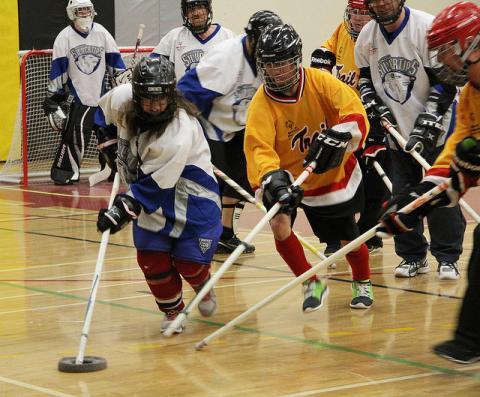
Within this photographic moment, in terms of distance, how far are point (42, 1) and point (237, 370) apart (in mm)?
9445

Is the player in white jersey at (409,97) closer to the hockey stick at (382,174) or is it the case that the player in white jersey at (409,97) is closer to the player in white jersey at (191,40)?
the hockey stick at (382,174)

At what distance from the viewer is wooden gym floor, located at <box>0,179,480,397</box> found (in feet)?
13.7

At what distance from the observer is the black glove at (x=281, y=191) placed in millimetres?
5004

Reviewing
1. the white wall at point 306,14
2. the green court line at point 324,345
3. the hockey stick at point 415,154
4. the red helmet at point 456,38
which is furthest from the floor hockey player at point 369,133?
the white wall at point 306,14

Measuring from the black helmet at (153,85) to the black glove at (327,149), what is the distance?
26.6 inches

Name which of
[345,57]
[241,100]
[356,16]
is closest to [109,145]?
[241,100]

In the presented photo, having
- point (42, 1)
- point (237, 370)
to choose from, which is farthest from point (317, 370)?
point (42, 1)

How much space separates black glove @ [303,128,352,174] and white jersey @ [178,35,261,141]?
172cm

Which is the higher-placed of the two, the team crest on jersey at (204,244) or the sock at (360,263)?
the team crest on jersey at (204,244)

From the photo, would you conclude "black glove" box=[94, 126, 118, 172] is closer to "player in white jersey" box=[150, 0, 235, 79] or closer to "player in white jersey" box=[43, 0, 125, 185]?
"player in white jersey" box=[150, 0, 235, 79]

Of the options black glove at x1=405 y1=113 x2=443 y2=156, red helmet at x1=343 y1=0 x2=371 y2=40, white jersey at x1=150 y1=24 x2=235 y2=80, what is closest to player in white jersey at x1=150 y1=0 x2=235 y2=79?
white jersey at x1=150 y1=24 x2=235 y2=80

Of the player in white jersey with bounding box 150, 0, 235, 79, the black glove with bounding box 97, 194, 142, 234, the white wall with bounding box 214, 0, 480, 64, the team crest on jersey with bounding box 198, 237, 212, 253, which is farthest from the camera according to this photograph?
the white wall with bounding box 214, 0, 480, 64

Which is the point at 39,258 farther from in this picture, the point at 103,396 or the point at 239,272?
the point at 103,396

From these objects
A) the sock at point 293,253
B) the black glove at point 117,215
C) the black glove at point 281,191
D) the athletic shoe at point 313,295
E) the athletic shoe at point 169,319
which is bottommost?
the athletic shoe at point 169,319
